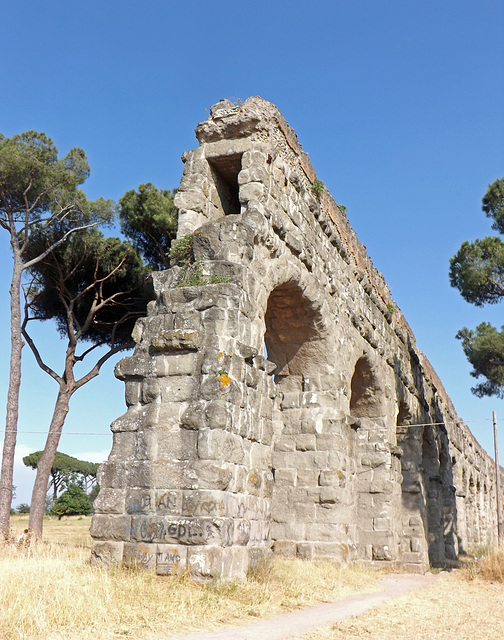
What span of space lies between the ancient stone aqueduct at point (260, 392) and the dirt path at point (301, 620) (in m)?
0.71

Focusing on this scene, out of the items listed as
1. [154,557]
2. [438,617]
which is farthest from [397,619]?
[154,557]

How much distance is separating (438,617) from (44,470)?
9.99 m

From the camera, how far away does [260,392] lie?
20.4 feet

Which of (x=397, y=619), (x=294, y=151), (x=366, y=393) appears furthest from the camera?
(x=366, y=393)

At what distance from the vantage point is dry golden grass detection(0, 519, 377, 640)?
3.51 m

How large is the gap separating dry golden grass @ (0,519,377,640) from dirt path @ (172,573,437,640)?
0.13 metres

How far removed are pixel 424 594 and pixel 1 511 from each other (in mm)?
8162

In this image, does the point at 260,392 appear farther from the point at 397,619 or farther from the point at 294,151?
the point at 294,151

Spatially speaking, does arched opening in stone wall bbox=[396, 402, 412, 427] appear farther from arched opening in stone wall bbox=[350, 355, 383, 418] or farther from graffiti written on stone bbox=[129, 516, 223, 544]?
graffiti written on stone bbox=[129, 516, 223, 544]

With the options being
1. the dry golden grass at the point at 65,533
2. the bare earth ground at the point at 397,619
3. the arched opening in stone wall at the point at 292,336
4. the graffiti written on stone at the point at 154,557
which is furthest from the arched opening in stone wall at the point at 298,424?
the graffiti written on stone at the point at 154,557

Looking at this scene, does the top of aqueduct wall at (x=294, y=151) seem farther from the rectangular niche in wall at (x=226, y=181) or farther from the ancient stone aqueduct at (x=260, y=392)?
the rectangular niche in wall at (x=226, y=181)

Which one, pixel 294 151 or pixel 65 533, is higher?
pixel 294 151

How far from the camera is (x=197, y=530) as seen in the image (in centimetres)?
Result: 518

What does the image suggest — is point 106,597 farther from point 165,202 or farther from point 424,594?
point 165,202
